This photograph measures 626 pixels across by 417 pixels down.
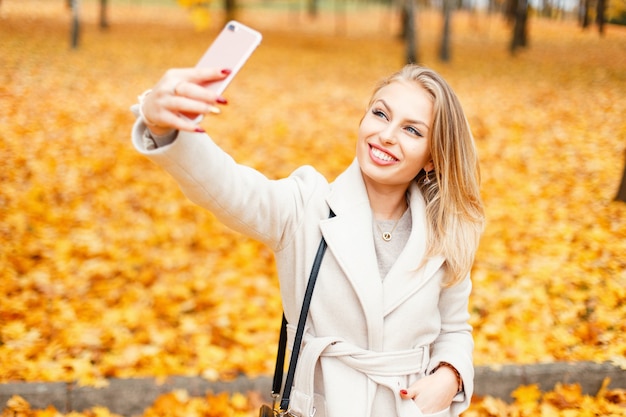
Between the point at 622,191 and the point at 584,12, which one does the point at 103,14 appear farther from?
the point at 622,191

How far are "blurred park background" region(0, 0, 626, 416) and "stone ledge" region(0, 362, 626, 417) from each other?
0.37 feet

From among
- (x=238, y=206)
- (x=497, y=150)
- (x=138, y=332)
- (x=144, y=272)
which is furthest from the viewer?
(x=497, y=150)

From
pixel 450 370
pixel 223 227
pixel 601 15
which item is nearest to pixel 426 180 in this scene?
pixel 450 370

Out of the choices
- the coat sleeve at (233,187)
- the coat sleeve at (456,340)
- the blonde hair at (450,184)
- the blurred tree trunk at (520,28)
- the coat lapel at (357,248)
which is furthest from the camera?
the blurred tree trunk at (520,28)

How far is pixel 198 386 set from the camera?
3.45 meters

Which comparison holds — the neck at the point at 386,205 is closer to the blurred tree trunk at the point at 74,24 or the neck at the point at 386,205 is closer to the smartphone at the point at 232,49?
the smartphone at the point at 232,49

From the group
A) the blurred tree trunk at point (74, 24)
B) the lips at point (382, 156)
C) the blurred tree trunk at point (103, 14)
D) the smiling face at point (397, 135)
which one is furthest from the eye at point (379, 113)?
the blurred tree trunk at point (103, 14)

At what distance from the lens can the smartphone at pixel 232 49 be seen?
1460 mm

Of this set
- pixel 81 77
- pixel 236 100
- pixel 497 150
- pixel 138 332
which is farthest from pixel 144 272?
pixel 81 77

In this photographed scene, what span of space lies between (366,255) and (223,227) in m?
4.06

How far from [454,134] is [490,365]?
214 cm

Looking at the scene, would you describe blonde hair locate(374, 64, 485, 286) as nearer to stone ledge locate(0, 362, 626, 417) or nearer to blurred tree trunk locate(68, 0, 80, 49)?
stone ledge locate(0, 362, 626, 417)

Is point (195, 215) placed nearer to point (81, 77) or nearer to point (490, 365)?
point (490, 365)

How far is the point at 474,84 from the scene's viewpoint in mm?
12625
